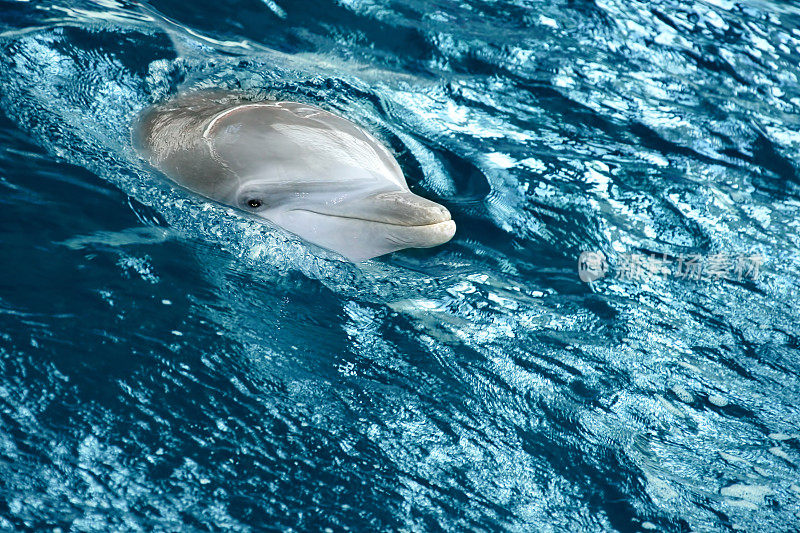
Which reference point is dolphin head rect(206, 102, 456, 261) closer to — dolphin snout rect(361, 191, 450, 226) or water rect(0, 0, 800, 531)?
dolphin snout rect(361, 191, 450, 226)

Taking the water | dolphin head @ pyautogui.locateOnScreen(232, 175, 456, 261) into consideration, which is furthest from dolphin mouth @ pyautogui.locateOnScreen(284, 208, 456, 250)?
the water

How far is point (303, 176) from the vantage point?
5.16 metres

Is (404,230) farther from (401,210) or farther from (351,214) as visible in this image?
(351,214)

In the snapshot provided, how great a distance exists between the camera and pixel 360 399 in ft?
13.8

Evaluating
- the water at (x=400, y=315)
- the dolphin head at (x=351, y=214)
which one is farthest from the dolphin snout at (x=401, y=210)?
the water at (x=400, y=315)
